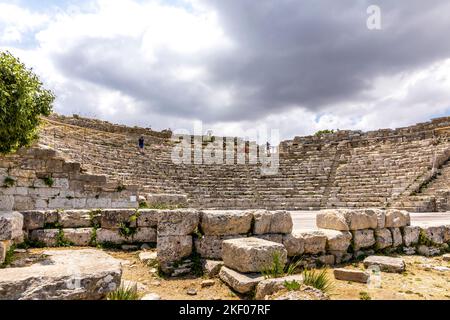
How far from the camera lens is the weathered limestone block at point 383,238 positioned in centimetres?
714

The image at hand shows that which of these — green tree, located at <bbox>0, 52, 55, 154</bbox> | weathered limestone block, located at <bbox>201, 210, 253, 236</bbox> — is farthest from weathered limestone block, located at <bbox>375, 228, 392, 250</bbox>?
green tree, located at <bbox>0, 52, 55, 154</bbox>

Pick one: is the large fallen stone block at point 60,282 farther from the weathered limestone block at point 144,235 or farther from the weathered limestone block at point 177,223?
the weathered limestone block at point 144,235

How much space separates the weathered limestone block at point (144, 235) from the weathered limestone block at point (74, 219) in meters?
1.10

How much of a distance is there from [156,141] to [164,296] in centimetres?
2214

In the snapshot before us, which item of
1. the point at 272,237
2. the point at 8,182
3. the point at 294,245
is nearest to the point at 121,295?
the point at 272,237

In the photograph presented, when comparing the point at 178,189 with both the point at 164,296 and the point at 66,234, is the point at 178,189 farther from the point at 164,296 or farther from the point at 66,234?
the point at 164,296

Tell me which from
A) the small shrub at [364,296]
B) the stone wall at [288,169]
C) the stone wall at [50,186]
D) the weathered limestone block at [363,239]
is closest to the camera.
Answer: the small shrub at [364,296]

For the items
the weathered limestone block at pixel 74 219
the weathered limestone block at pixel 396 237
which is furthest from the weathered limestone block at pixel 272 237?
the weathered limestone block at pixel 74 219

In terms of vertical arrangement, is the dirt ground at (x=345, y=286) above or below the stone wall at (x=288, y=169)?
below

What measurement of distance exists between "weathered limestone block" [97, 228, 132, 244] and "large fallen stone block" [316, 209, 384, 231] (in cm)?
472

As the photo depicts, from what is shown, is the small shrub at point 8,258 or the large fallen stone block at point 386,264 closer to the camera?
the small shrub at point 8,258

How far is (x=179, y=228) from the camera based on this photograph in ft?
18.3

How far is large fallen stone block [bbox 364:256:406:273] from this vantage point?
19.1ft
